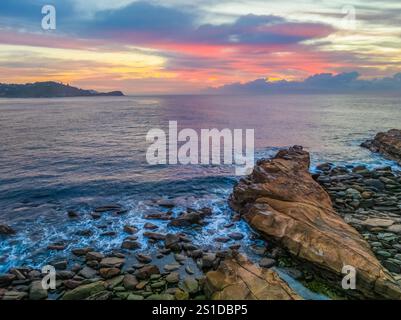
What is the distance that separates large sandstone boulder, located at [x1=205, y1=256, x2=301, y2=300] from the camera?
1523 centimetres

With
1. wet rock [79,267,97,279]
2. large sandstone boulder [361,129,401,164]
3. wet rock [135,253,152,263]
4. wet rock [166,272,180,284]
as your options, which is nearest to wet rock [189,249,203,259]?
wet rock [166,272,180,284]

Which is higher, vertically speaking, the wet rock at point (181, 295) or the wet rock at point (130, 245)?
the wet rock at point (130, 245)

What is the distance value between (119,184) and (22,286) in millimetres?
19648

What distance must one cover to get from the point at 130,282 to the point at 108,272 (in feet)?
6.05

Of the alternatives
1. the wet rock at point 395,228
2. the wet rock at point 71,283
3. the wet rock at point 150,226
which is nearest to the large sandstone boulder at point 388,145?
the wet rock at point 395,228

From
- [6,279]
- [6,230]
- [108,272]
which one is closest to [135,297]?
[108,272]

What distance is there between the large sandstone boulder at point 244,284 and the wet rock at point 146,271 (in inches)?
148

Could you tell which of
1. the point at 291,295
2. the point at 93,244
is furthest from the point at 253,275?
the point at 93,244

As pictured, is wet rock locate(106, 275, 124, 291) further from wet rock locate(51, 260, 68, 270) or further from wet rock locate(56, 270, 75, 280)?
wet rock locate(51, 260, 68, 270)

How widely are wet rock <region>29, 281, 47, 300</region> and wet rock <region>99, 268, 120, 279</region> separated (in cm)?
305

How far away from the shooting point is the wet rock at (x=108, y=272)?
19.4m

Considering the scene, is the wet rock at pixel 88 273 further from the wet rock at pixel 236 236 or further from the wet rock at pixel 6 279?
the wet rock at pixel 236 236

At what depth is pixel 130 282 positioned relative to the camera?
1845 cm
